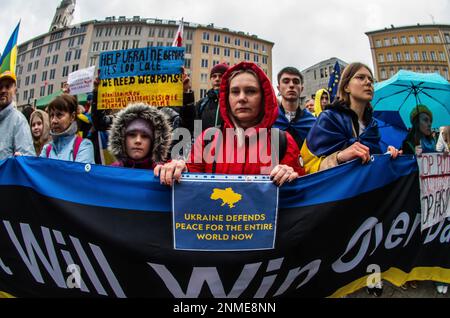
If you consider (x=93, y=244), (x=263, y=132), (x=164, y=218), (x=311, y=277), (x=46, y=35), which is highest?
(x=46, y=35)

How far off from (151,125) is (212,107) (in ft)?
4.90

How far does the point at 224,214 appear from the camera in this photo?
1.71 meters

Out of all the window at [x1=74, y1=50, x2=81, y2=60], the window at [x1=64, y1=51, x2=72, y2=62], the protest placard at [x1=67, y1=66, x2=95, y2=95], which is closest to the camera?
the protest placard at [x1=67, y1=66, x2=95, y2=95]

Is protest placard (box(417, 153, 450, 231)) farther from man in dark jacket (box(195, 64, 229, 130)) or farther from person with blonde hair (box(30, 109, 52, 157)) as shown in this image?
person with blonde hair (box(30, 109, 52, 157))

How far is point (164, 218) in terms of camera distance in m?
1.74

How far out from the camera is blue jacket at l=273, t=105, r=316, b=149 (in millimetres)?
3529

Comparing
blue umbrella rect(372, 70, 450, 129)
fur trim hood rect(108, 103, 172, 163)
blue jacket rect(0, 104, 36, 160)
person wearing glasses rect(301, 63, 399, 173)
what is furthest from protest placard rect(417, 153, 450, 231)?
blue jacket rect(0, 104, 36, 160)

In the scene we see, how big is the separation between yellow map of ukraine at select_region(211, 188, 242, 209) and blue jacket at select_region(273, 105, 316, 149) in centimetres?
200

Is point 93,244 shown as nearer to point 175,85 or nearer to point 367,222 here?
point 367,222

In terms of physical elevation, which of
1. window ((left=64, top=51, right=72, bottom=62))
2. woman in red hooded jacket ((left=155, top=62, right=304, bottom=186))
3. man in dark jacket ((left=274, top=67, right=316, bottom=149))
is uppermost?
window ((left=64, top=51, right=72, bottom=62))

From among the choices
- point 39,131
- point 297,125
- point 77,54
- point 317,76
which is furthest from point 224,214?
point 77,54

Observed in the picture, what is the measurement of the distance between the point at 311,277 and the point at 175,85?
2884 millimetres
